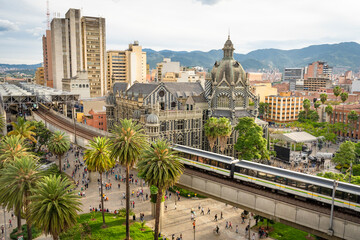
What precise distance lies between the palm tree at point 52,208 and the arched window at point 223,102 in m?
61.3

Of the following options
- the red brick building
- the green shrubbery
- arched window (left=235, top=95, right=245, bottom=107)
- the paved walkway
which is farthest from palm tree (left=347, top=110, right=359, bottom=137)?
the green shrubbery

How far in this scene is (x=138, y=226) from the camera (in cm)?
5716

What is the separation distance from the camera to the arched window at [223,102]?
9144 cm

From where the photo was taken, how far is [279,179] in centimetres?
4719

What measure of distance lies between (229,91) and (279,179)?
47.0m

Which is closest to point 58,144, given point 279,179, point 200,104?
point 200,104

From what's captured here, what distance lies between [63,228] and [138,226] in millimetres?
22111

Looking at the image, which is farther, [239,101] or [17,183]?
[239,101]

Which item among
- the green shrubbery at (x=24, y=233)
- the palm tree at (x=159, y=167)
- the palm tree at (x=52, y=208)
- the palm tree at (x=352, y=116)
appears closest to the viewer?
the palm tree at (x=52, y=208)

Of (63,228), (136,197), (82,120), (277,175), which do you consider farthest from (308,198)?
(82,120)

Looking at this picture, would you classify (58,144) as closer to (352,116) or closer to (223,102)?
(223,102)

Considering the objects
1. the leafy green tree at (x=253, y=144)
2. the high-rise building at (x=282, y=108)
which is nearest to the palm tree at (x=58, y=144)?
the leafy green tree at (x=253, y=144)

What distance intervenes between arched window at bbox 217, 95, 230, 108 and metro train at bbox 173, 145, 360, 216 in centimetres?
3435

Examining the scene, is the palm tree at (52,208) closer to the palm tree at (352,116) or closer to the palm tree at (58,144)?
the palm tree at (58,144)
